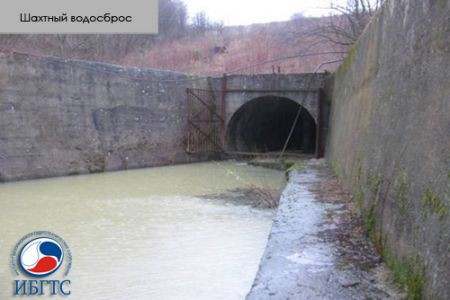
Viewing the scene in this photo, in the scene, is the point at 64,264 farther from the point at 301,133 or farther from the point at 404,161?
the point at 301,133

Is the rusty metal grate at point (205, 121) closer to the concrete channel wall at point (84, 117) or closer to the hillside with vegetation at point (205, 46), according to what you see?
the concrete channel wall at point (84, 117)

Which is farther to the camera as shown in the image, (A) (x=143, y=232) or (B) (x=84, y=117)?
(B) (x=84, y=117)

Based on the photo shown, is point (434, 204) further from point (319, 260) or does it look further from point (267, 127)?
point (267, 127)

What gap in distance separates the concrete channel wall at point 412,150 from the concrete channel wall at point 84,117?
6890 millimetres

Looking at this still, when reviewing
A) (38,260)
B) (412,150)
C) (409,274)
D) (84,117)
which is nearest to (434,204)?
(409,274)

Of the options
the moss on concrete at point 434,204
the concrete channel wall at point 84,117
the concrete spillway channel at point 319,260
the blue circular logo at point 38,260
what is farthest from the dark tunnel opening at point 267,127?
the moss on concrete at point 434,204

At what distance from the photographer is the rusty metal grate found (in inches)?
497

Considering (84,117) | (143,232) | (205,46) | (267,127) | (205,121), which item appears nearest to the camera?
(143,232)

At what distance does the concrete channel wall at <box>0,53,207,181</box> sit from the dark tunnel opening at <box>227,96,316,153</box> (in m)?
1.76

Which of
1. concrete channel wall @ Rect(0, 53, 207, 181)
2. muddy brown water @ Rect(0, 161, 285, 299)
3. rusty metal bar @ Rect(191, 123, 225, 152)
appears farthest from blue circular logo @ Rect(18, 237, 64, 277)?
rusty metal bar @ Rect(191, 123, 225, 152)

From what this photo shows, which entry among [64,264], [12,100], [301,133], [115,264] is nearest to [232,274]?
[115,264]

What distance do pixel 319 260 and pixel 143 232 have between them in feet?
8.90

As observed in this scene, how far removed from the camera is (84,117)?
9.70m

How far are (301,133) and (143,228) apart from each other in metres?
14.3
